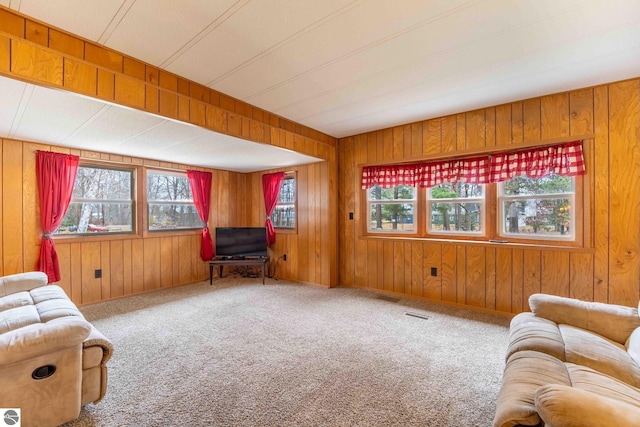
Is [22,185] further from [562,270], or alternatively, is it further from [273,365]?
[562,270]

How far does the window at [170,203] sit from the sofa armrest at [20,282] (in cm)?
186

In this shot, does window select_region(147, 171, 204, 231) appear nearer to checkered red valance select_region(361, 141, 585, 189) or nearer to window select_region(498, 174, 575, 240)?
checkered red valance select_region(361, 141, 585, 189)

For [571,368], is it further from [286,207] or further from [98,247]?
[98,247]

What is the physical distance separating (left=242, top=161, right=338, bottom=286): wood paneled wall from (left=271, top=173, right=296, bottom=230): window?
0.14 meters

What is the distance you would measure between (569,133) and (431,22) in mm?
2185

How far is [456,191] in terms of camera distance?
3607mm

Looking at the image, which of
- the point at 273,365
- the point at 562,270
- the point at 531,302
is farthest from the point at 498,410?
the point at 562,270

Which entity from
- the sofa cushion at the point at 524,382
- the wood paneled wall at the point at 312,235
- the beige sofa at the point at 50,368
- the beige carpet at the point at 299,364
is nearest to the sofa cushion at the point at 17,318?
the beige sofa at the point at 50,368

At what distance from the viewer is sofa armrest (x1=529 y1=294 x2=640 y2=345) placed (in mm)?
1666

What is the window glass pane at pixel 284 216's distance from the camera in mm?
5156

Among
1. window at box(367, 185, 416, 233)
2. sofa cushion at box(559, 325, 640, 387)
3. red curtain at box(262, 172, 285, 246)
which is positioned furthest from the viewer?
red curtain at box(262, 172, 285, 246)

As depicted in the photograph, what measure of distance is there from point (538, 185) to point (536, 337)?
7.11 feet

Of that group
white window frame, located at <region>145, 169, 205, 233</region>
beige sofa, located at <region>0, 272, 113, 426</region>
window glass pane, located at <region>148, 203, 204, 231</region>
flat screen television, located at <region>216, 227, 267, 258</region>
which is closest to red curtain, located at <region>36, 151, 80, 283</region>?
white window frame, located at <region>145, 169, 205, 233</region>

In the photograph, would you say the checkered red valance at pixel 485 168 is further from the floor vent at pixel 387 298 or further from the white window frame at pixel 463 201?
the floor vent at pixel 387 298
